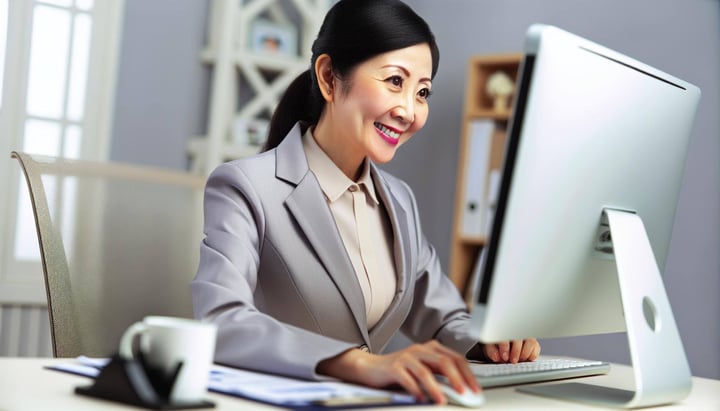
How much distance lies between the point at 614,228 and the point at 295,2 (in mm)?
2765

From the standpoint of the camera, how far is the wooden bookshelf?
11.3 ft

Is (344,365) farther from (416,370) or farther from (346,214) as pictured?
(346,214)

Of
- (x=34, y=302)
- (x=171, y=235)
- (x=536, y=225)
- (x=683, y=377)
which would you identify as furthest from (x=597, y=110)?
(x=34, y=302)

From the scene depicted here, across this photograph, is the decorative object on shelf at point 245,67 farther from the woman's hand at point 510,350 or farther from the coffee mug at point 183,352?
the coffee mug at point 183,352

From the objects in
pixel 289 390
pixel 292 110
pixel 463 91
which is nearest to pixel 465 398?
pixel 289 390

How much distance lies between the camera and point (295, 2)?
3621mm

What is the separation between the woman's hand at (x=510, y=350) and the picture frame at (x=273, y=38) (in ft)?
7.87

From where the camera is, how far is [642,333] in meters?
1.07

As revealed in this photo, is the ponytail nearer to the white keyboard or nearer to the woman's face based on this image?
the woman's face

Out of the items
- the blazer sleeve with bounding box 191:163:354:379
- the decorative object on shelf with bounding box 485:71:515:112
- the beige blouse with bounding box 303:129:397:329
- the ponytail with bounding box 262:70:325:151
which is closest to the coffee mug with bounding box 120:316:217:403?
the blazer sleeve with bounding box 191:163:354:379

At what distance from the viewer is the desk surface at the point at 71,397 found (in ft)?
2.76


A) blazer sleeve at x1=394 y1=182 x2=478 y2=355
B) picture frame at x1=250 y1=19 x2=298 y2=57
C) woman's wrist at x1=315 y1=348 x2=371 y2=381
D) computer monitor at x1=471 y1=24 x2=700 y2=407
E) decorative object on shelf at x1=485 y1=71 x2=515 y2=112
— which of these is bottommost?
blazer sleeve at x1=394 y1=182 x2=478 y2=355

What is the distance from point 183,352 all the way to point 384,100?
793 mm

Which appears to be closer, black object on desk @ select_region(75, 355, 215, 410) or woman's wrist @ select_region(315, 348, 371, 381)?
black object on desk @ select_region(75, 355, 215, 410)
